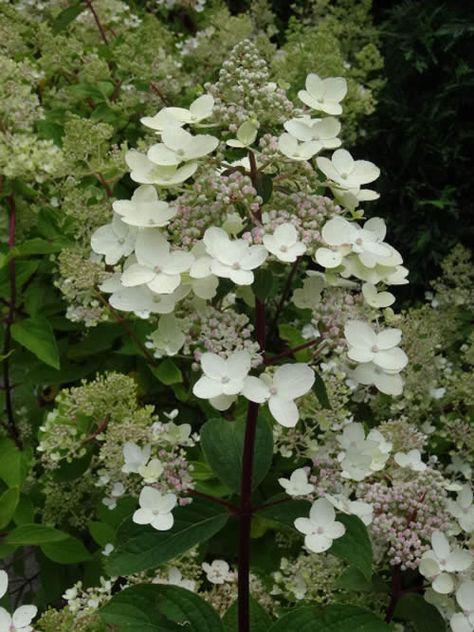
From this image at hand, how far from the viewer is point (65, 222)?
1855 mm

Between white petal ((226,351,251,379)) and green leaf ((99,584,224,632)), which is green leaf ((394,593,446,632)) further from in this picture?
white petal ((226,351,251,379))

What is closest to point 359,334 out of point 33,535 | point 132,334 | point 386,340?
point 386,340

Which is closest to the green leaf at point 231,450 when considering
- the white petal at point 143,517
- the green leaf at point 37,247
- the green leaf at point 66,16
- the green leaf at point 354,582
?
the white petal at point 143,517

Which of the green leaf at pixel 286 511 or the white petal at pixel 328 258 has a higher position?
the white petal at pixel 328 258

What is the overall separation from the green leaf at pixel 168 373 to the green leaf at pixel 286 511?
58 centimetres

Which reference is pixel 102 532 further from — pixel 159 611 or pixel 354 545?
pixel 354 545

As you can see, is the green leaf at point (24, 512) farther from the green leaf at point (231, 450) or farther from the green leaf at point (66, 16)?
the green leaf at point (66, 16)

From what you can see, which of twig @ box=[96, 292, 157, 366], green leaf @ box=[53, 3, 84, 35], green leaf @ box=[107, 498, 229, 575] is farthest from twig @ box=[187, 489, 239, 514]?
green leaf @ box=[53, 3, 84, 35]

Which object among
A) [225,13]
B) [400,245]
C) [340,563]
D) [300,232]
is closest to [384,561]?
[340,563]

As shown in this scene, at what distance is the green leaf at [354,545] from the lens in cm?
111

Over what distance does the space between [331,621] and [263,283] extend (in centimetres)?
53

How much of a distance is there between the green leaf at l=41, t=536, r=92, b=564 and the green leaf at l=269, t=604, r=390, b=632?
1.82 ft

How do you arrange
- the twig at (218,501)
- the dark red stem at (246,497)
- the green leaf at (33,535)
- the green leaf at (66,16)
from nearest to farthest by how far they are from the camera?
1. the dark red stem at (246,497)
2. the twig at (218,501)
3. the green leaf at (33,535)
4. the green leaf at (66,16)

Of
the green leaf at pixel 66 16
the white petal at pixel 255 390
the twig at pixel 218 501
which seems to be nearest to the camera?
the white petal at pixel 255 390
